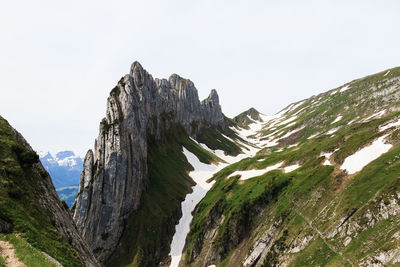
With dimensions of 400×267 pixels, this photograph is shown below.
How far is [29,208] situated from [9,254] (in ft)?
19.6

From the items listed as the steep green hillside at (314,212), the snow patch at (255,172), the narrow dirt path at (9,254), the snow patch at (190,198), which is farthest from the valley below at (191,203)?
the snow patch at (255,172)

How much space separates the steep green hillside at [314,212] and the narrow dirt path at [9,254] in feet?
115

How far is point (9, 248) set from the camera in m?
14.6

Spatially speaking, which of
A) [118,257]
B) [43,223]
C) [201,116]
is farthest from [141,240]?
[201,116]

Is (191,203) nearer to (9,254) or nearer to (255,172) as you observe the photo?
(255,172)

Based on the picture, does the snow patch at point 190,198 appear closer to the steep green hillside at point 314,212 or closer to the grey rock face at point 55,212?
the steep green hillside at point 314,212

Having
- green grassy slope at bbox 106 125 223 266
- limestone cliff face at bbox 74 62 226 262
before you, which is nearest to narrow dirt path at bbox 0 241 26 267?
green grassy slope at bbox 106 125 223 266

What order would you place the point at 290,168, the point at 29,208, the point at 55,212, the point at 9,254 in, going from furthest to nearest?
the point at 290,168
the point at 55,212
the point at 29,208
the point at 9,254

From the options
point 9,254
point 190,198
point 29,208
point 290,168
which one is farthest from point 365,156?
point 190,198

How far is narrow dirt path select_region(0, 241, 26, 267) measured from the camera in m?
13.5

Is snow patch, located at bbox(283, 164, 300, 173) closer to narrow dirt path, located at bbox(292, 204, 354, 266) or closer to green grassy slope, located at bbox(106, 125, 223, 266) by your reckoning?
narrow dirt path, located at bbox(292, 204, 354, 266)

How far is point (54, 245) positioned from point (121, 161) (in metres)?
57.7

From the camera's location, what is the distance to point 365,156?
4756cm

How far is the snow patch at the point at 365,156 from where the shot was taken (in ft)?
149
